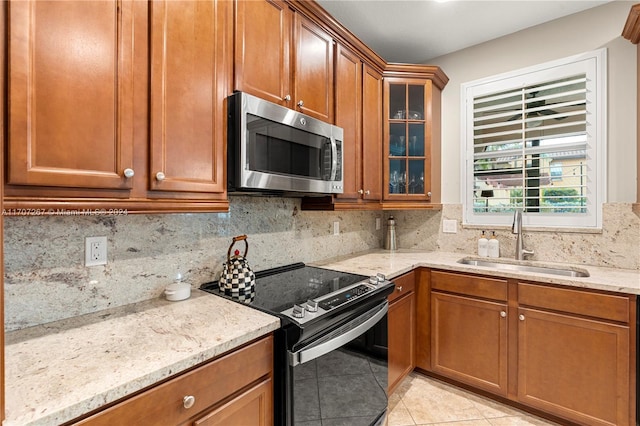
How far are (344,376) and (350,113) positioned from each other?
64.4 inches

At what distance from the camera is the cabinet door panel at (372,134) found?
2.35 m

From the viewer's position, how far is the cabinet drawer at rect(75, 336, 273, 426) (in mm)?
792

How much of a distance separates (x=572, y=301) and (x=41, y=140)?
8.31 ft

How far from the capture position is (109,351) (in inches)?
36.8

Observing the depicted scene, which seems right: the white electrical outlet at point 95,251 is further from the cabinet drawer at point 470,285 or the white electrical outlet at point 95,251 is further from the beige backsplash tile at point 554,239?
the beige backsplash tile at point 554,239

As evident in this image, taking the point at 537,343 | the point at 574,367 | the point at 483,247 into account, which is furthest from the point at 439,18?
the point at 574,367

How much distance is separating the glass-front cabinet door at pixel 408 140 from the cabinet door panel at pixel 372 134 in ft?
0.35

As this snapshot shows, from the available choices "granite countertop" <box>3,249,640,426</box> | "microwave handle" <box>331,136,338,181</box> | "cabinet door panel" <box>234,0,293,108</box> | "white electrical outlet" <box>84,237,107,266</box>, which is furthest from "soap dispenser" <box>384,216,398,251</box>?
"white electrical outlet" <box>84,237,107,266</box>

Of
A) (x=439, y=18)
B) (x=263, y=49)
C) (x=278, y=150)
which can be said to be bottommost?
(x=278, y=150)

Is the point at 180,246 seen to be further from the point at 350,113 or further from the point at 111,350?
the point at 350,113

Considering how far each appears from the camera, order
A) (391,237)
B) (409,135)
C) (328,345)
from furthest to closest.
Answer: (391,237), (409,135), (328,345)

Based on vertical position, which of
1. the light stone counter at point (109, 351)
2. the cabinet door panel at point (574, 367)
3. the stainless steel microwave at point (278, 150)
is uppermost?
the stainless steel microwave at point (278, 150)

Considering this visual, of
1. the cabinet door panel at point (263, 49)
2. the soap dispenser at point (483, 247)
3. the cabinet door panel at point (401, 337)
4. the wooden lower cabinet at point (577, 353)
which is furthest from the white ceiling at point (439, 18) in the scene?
the cabinet door panel at point (401, 337)

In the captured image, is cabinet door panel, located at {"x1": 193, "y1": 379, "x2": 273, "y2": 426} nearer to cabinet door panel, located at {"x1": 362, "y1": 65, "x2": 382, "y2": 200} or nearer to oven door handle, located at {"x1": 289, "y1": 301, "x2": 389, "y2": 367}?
oven door handle, located at {"x1": 289, "y1": 301, "x2": 389, "y2": 367}
